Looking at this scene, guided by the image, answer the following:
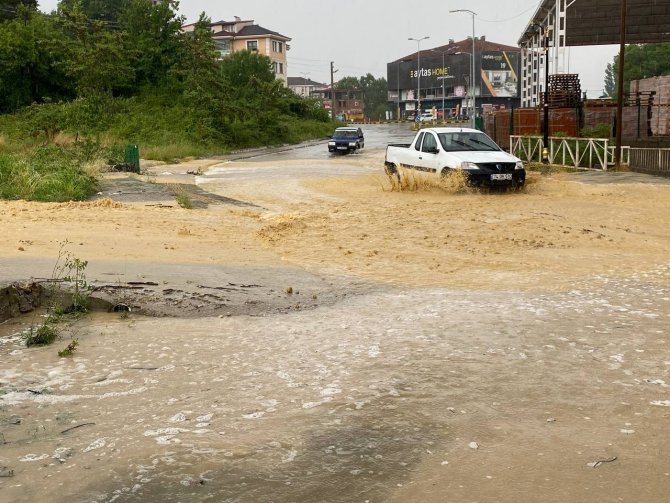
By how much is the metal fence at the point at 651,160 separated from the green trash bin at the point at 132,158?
53.1 feet

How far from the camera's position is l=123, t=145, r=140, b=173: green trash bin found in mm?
26969

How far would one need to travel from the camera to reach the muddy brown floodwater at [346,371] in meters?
4.18

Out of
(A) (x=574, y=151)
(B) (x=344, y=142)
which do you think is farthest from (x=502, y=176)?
(B) (x=344, y=142)

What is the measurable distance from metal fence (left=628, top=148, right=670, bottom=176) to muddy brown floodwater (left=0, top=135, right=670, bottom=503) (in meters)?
10.2

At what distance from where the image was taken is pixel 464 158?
1786cm

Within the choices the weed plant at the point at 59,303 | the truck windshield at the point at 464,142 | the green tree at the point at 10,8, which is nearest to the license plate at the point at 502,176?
the truck windshield at the point at 464,142

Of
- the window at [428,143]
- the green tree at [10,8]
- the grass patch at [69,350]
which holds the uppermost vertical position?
the green tree at [10,8]

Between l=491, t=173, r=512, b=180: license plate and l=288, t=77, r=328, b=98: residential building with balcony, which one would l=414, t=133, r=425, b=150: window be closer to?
l=491, t=173, r=512, b=180: license plate

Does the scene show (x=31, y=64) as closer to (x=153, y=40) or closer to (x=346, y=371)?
(x=153, y=40)

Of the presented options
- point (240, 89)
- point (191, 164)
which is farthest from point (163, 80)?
point (191, 164)

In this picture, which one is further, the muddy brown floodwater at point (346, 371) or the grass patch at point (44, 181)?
the grass patch at point (44, 181)

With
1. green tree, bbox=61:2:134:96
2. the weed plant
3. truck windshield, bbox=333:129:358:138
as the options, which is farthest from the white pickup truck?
green tree, bbox=61:2:134:96

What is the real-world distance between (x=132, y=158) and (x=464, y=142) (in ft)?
43.2

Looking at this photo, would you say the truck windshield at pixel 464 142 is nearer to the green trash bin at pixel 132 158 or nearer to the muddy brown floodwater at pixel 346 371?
the muddy brown floodwater at pixel 346 371
